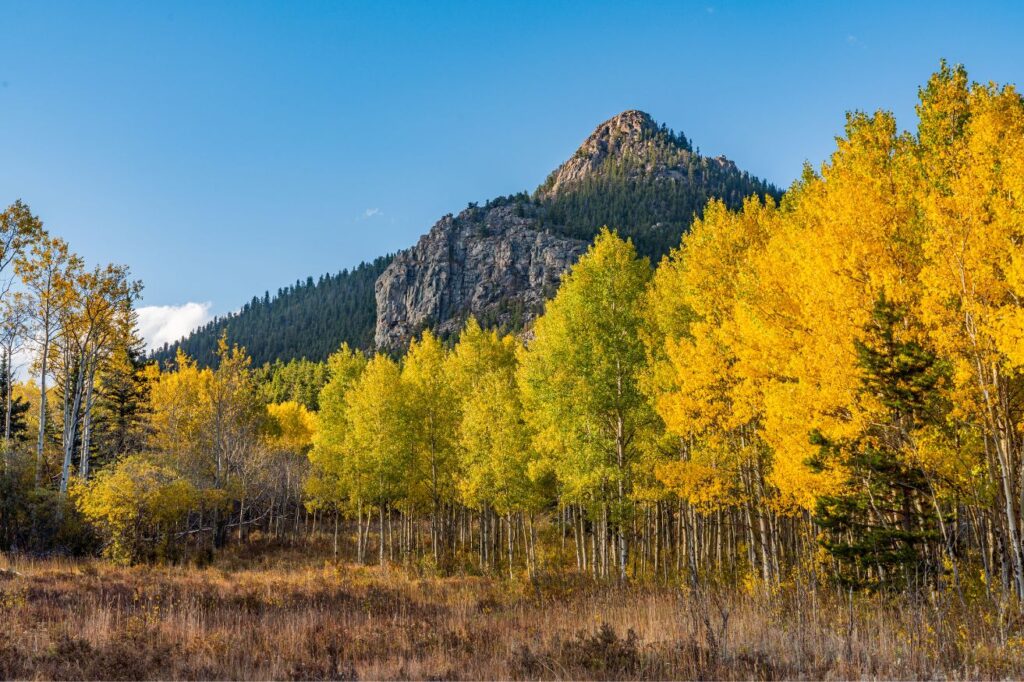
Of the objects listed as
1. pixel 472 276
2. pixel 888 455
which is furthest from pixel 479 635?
pixel 472 276

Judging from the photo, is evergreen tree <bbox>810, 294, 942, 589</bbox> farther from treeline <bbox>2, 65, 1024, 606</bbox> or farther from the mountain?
the mountain

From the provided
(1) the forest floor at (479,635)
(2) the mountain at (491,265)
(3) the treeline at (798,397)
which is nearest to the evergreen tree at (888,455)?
(3) the treeline at (798,397)

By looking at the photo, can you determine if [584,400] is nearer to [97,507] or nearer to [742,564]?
[742,564]

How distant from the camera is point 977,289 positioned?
957 centimetres

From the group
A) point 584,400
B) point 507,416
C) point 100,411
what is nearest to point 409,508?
point 507,416

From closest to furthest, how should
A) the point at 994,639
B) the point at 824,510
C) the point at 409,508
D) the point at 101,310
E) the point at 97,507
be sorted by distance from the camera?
the point at 994,639 → the point at 824,510 → the point at 97,507 → the point at 101,310 → the point at 409,508

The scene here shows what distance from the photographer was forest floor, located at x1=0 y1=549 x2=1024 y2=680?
6.68 m

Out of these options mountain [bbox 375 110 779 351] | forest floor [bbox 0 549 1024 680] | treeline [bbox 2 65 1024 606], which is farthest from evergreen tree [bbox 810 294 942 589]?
mountain [bbox 375 110 779 351]

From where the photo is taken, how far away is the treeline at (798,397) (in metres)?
9.79

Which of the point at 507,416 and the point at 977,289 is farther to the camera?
the point at 507,416

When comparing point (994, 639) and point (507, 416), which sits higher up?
point (507, 416)

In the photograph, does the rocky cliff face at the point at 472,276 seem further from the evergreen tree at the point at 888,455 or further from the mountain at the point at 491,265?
the evergreen tree at the point at 888,455

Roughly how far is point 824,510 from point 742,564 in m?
11.4

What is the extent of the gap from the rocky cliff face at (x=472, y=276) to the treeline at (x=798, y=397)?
5377 inches
